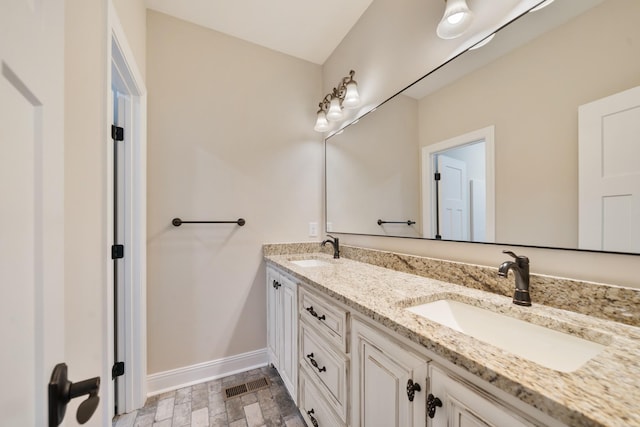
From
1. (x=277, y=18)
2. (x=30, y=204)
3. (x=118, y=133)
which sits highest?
(x=277, y=18)

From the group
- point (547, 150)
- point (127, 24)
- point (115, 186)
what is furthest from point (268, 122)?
point (547, 150)

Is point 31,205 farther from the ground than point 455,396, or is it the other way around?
point 31,205

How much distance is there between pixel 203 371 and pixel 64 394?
1.70 meters

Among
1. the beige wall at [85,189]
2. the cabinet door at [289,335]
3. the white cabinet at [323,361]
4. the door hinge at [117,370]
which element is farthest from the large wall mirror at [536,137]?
the door hinge at [117,370]

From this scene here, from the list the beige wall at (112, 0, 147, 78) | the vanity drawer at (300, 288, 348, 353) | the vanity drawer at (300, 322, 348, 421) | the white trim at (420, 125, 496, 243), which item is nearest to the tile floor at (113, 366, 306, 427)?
the vanity drawer at (300, 322, 348, 421)

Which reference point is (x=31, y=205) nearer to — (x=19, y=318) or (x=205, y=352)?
(x=19, y=318)

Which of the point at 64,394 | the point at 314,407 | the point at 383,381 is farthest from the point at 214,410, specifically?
the point at 64,394

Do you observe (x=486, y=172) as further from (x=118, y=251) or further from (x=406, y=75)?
(x=118, y=251)

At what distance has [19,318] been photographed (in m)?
0.34

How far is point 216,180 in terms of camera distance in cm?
191

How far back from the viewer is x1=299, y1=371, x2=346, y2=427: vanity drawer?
1084 millimetres

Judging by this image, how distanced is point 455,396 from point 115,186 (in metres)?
1.92

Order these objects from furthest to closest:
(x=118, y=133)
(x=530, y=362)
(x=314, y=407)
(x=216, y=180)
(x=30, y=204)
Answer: (x=216, y=180) < (x=118, y=133) < (x=314, y=407) < (x=530, y=362) < (x=30, y=204)

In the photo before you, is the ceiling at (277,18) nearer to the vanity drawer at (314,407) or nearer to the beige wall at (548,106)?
the beige wall at (548,106)
